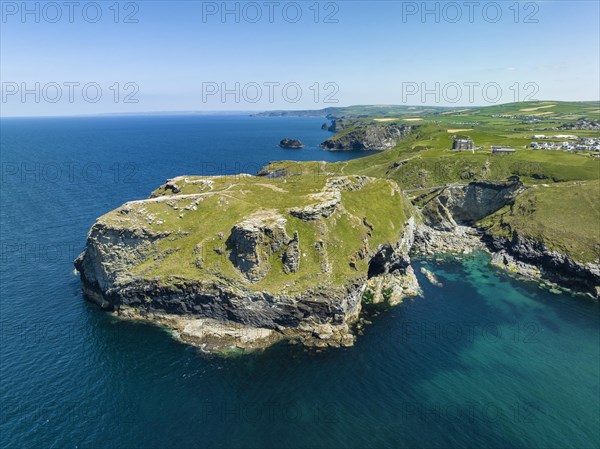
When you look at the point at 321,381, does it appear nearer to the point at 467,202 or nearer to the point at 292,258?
the point at 292,258

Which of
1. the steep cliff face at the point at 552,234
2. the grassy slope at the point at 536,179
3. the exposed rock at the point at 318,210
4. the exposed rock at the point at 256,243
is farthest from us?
the grassy slope at the point at 536,179

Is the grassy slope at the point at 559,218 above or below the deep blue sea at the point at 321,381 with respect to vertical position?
above

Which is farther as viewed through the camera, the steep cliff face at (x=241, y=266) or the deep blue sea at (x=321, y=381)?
the steep cliff face at (x=241, y=266)

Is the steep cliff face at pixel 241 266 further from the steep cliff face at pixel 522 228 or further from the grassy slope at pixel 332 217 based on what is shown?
the steep cliff face at pixel 522 228

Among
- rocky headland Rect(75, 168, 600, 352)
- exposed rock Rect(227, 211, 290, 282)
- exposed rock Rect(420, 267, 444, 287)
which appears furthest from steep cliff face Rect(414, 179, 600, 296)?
exposed rock Rect(227, 211, 290, 282)

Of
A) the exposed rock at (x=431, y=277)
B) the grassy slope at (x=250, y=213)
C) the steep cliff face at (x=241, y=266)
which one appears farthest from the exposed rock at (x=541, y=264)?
the steep cliff face at (x=241, y=266)

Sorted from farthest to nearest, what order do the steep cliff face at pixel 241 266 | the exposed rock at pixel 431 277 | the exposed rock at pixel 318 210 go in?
the exposed rock at pixel 431 277 → the exposed rock at pixel 318 210 → the steep cliff face at pixel 241 266

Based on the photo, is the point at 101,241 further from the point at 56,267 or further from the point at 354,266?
the point at 354,266

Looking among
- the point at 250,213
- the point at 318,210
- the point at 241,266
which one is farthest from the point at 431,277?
the point at 241,266
